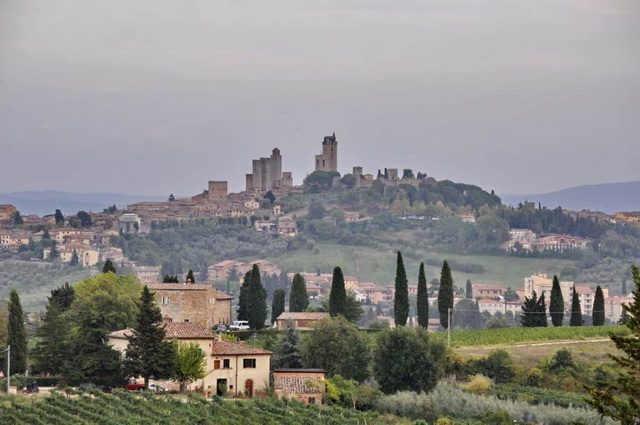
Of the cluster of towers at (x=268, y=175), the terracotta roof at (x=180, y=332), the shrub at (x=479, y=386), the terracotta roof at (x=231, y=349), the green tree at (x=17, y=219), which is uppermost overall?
the cluster of towers at (x=268, y=175)

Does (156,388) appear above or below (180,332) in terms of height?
below

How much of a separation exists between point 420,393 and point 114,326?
778cm

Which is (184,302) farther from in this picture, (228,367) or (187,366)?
(187,366)

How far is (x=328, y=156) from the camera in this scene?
7362 inches

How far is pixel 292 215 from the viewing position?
6590 inches

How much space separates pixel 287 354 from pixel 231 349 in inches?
123

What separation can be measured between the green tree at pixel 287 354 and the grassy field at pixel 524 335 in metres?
5.97

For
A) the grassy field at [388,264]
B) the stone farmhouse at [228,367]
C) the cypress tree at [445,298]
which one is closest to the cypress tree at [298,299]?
the cypress tree at [445,298]

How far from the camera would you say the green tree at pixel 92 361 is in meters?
32.2

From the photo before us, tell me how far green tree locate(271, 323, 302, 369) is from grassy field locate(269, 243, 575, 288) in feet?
322

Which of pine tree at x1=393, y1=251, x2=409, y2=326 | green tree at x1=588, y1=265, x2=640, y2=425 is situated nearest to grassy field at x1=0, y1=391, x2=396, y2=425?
green tree at x1=588, y1=265, x2=640, y2=425

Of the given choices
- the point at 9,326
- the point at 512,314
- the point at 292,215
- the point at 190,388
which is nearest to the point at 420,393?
the point at 190,388

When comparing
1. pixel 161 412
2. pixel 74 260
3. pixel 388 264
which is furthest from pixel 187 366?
pixel 388 264

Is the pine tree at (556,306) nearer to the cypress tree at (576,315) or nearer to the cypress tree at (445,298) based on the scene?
the cypress tree at (576,315)
